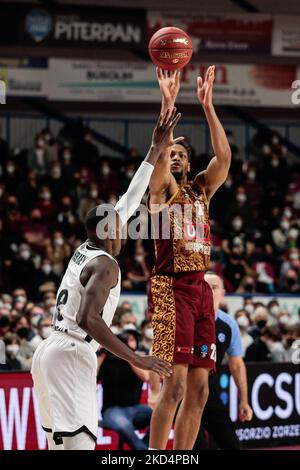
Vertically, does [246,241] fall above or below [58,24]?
below

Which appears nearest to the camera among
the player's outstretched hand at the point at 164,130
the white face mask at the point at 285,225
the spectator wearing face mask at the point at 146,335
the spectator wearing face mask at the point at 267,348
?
the player's outstretched hand at the point at 164,130

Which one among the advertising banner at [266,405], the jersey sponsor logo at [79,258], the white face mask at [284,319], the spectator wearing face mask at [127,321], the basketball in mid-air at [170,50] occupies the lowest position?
the advertising banner at [266,405]

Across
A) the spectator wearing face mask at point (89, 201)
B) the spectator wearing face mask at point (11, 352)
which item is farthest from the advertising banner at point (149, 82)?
the spectator wearing face mask at point (11, 352)

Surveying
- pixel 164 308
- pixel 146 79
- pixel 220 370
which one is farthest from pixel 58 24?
pixel 164 308

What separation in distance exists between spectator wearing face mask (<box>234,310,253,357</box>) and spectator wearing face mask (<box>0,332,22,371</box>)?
333 cm

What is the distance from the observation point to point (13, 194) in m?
21.6

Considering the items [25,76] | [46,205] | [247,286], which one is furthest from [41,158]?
[247,286]

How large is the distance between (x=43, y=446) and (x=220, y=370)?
2365mm

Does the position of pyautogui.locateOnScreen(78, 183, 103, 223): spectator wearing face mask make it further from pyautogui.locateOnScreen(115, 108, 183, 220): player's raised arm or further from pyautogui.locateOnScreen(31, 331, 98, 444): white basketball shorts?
pyautogui.locateOnScreen(31, 331, 98, 444): white basketball shorts

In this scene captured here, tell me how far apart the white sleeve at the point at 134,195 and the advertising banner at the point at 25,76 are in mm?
16648

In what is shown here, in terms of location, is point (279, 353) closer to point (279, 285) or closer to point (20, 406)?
point (20, 406)

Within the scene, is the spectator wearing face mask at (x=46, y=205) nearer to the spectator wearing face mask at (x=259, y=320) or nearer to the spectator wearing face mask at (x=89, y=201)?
the spectator wearing face mask at (x=89, y=201)

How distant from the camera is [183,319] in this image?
730cm

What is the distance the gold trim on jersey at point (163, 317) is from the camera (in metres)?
7.24
